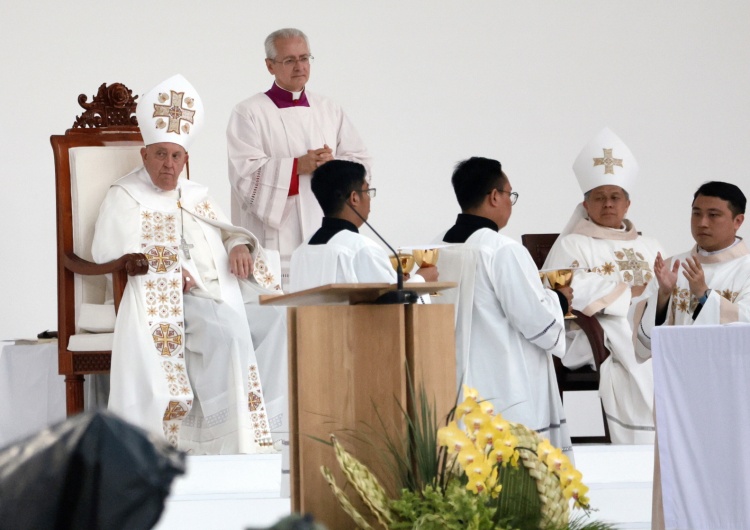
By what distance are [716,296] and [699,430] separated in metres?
1.76

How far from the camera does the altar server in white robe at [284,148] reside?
21.2ft

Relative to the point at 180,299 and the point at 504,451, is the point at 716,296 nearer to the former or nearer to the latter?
the point at 180,299

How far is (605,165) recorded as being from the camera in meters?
6.75

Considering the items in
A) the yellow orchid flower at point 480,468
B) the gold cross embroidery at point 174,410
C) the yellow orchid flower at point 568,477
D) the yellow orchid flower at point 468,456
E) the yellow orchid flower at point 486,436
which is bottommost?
the gold cross embroidery at point 174,410

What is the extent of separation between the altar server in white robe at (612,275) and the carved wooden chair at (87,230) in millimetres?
2276

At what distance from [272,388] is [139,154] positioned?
135 cm

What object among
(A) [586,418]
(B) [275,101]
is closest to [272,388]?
(B) [275,101]

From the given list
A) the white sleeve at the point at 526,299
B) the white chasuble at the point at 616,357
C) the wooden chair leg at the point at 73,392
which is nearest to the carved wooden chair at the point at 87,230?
the wooden chair leg at the point at 73,392

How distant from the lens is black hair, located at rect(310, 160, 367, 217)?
186 inches

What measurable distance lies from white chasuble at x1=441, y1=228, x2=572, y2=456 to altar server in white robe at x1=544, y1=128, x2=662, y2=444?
788 millimetres

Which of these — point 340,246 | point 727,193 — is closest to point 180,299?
point 340,246

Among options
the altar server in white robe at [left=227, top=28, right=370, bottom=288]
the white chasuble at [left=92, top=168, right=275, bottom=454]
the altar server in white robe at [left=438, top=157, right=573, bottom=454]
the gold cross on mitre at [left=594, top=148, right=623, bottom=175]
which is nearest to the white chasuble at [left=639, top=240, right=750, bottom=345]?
the altar server in white robe at [left=438, top=157, right=573, bottom=454]

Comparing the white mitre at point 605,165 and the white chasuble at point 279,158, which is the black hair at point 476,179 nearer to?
the white chasuble at point 279,158

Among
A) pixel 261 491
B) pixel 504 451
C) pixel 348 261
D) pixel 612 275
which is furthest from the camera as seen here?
pixel 612 275
